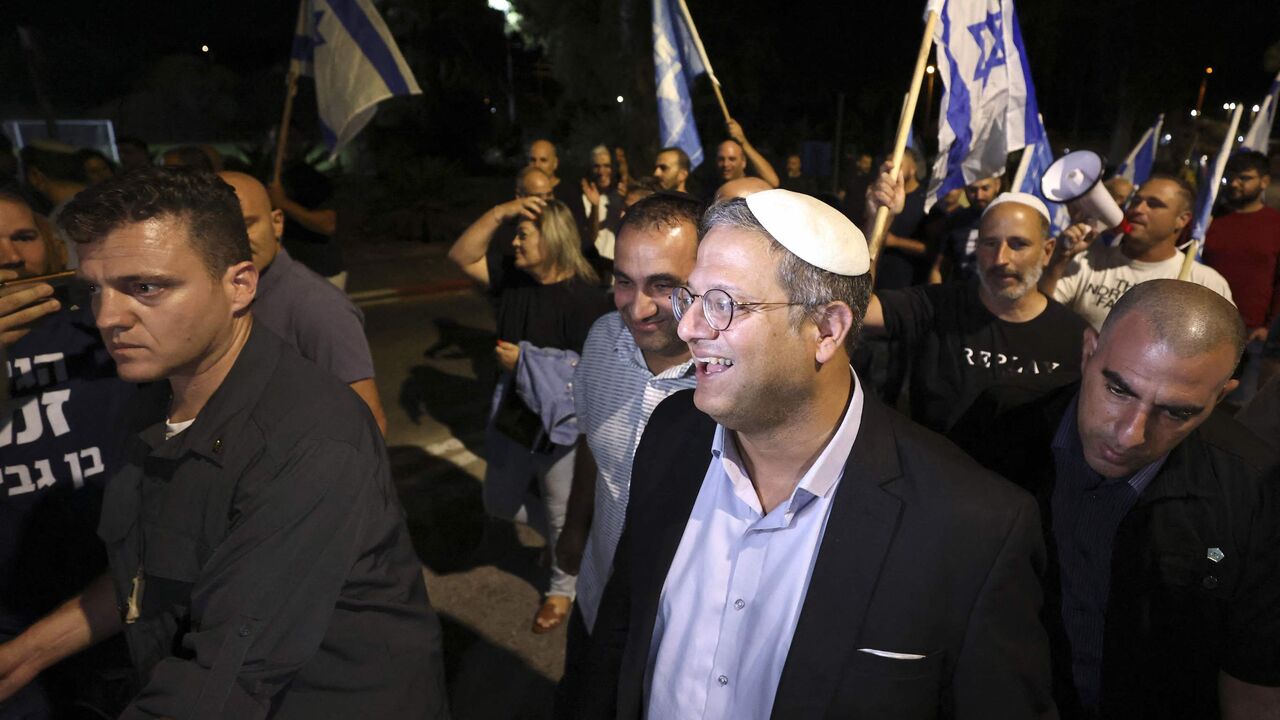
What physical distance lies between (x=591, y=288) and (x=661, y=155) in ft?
8.34

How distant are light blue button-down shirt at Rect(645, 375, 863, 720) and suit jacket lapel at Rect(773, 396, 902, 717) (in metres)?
0.07

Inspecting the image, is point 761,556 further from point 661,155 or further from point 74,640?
point 661,155

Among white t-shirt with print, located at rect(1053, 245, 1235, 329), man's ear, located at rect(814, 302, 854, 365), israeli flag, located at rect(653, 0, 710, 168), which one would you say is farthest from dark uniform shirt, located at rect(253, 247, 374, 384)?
white t-shirt with print, located at rect(1053, 245, 1235, 329)

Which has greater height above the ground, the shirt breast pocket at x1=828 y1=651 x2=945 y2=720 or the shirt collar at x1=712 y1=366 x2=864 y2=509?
the shirt collar at x1=712 y1=366 x2=864 y2=509

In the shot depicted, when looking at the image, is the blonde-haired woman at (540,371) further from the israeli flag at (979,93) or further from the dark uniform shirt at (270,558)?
the israeli flag at (979,93)

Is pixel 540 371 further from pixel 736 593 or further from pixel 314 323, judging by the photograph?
pixel 736 593

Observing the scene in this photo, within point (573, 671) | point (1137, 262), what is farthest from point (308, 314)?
point (1137, 262)

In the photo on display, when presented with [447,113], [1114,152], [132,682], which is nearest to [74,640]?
[132,682]

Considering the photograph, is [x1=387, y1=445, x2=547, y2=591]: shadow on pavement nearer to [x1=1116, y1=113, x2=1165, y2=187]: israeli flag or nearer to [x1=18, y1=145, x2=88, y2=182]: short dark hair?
[x1=18, y1=145, x2=88, y2=182]: short dark hair

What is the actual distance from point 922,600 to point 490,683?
261 cm

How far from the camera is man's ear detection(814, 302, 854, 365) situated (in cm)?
170

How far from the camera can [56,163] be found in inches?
278

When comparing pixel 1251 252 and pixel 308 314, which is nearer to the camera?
pixel 308 314

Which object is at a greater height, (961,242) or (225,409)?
(225,409)
